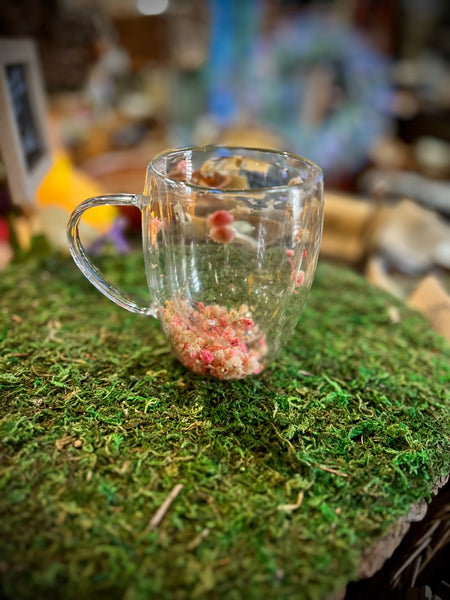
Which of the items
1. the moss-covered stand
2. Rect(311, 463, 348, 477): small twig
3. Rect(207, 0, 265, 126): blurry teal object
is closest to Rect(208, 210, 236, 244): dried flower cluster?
the moss-covered stand

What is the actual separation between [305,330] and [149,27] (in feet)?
4.85

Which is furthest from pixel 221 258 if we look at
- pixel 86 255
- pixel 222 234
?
pixel 86 255

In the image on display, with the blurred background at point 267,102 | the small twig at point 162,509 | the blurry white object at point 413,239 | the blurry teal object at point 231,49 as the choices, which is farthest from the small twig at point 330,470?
the blurry teal object at point 231,49

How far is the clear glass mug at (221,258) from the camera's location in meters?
0.64

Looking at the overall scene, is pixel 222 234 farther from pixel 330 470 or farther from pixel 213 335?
pixel 330 470

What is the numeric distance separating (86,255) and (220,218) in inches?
9.3

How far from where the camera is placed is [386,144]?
3729 mm

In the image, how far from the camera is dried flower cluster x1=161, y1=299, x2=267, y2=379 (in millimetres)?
713

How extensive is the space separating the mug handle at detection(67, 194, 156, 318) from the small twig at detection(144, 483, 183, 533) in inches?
11.9

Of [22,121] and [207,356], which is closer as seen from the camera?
[207,356]

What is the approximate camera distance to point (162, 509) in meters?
0.54

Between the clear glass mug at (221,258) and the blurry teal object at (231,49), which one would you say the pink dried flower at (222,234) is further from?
the blurry teal object at (231,49)

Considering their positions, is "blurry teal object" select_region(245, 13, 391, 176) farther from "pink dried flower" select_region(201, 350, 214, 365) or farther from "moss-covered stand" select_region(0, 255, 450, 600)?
"pink dried flower" select_region(201, 350, 214, 365)

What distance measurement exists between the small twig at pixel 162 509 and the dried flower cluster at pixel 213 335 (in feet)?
0.69
